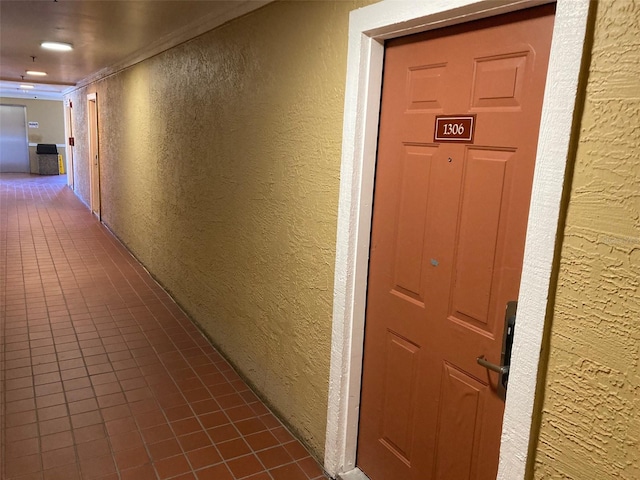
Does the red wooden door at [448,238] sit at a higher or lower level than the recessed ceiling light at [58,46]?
lower

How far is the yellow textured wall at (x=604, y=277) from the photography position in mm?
1221

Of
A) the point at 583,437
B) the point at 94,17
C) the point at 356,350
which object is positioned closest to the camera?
the point at 583,437

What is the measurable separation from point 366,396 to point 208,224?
213 centimetres

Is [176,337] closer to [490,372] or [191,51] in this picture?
[191,51]

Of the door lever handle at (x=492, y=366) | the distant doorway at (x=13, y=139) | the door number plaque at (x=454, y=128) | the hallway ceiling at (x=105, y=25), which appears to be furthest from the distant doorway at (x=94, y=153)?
the distant doorway at (x=13, y=139)

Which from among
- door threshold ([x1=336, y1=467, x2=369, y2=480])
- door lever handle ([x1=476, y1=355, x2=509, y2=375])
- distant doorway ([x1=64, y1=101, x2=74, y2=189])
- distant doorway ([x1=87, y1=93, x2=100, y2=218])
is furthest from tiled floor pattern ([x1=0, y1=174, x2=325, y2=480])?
distant doorway ([x1=64, y1=101, x2=74, y2=189])

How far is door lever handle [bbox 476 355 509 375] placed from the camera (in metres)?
1.68

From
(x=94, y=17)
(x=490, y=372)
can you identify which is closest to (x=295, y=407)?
(x=490, y=372)

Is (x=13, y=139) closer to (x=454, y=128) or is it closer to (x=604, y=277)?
(x=454, y=128)

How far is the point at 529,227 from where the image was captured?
144 centimetres

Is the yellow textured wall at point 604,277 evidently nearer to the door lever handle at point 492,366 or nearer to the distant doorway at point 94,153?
the door lever handle at point 492,366

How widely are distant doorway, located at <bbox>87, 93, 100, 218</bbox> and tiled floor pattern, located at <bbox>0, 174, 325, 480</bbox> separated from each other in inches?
138

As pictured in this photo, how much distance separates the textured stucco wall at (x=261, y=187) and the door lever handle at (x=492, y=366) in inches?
34.8

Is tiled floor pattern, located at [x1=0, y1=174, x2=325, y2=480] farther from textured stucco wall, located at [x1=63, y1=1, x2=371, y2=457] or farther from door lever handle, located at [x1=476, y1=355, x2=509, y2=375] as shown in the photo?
door lever handle, located at [x1=476, y1=355, x2=509, y2=375]
